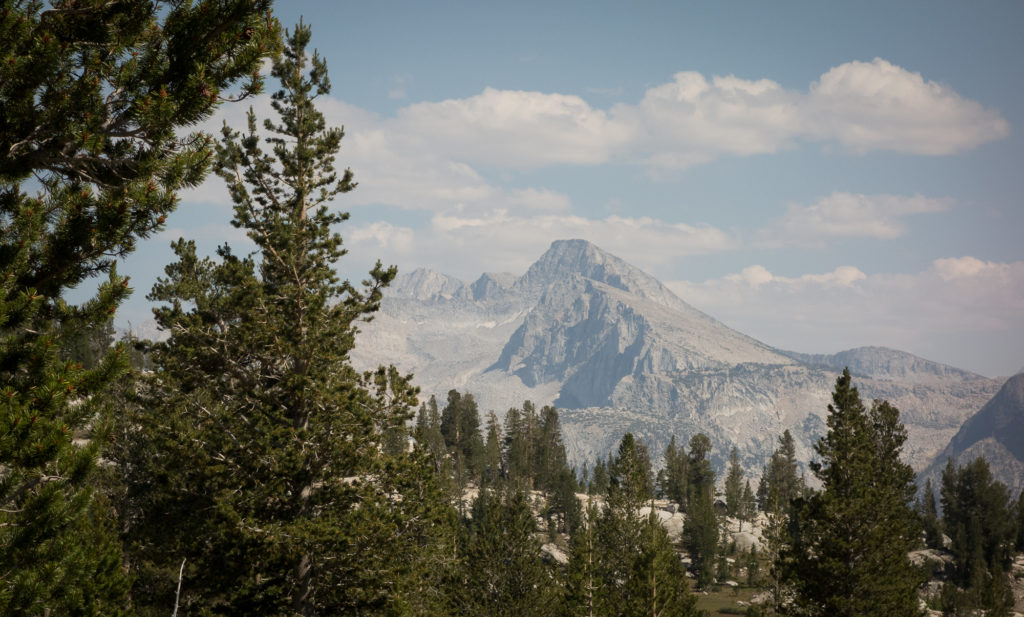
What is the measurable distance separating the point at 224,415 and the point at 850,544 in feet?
103

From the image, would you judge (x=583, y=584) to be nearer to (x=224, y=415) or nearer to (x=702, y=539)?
(x=224, y=415)

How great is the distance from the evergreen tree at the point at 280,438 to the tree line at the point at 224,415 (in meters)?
0.08

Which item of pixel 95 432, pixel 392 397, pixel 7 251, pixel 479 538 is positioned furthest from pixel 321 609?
pixel 479 538

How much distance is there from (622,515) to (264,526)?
39.2 m

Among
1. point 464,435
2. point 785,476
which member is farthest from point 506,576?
point 785,476

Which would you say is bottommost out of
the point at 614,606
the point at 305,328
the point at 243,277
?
the point at 614,606

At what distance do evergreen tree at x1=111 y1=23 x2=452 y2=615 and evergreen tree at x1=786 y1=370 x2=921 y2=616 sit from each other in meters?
23.3

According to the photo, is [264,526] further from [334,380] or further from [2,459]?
[2,459]

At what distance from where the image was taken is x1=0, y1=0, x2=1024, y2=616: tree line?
756cm

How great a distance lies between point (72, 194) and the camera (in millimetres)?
7984

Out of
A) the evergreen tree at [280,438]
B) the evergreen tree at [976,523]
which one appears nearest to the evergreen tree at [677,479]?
the evergreen tree at [976,523]

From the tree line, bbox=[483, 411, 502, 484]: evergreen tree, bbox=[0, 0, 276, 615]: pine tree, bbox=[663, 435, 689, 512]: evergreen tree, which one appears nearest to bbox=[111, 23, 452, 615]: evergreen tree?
the tree line

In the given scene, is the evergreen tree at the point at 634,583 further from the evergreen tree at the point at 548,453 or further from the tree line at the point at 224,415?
the evergreen tree at the point at 548,453

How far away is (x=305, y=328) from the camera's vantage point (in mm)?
19891
